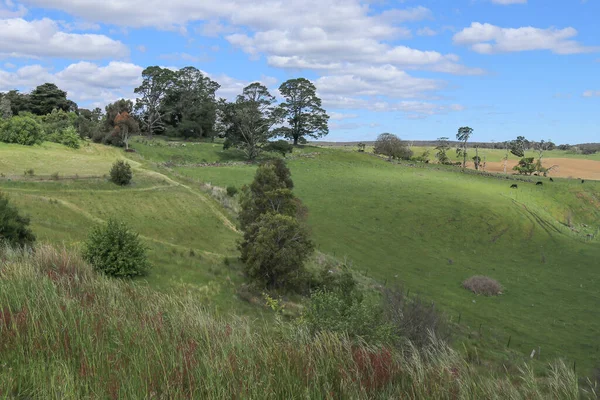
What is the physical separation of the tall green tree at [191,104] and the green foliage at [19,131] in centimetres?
3983

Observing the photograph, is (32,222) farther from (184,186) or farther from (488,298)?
(488,298)

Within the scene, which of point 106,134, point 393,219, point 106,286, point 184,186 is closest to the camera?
point 106,286

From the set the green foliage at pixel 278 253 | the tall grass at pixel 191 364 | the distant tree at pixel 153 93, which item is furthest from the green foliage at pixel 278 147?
the tall grass at pixel 191 364

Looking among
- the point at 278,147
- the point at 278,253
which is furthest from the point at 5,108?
the point at 278,253

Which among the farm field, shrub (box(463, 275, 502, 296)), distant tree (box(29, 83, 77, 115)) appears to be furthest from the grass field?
distant tree (box(29, 83, 77, 115))

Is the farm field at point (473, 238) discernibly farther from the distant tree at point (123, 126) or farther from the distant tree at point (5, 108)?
the distant tree at point (5, 108)

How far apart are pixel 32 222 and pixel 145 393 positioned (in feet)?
76.2

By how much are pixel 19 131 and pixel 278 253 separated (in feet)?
128

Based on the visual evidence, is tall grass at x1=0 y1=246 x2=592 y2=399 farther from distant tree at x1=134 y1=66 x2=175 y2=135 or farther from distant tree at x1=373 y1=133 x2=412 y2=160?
distant tree at x1=373 y1=133 x2=412 y2=160

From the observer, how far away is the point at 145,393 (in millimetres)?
4910

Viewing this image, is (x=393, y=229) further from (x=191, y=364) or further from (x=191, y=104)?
(x=191, y=104)

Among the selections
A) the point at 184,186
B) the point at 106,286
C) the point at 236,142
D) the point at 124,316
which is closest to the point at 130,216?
the point at 184,186

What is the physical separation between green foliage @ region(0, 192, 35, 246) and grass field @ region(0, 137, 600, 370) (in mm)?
3520

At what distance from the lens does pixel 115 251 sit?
18641 mm
